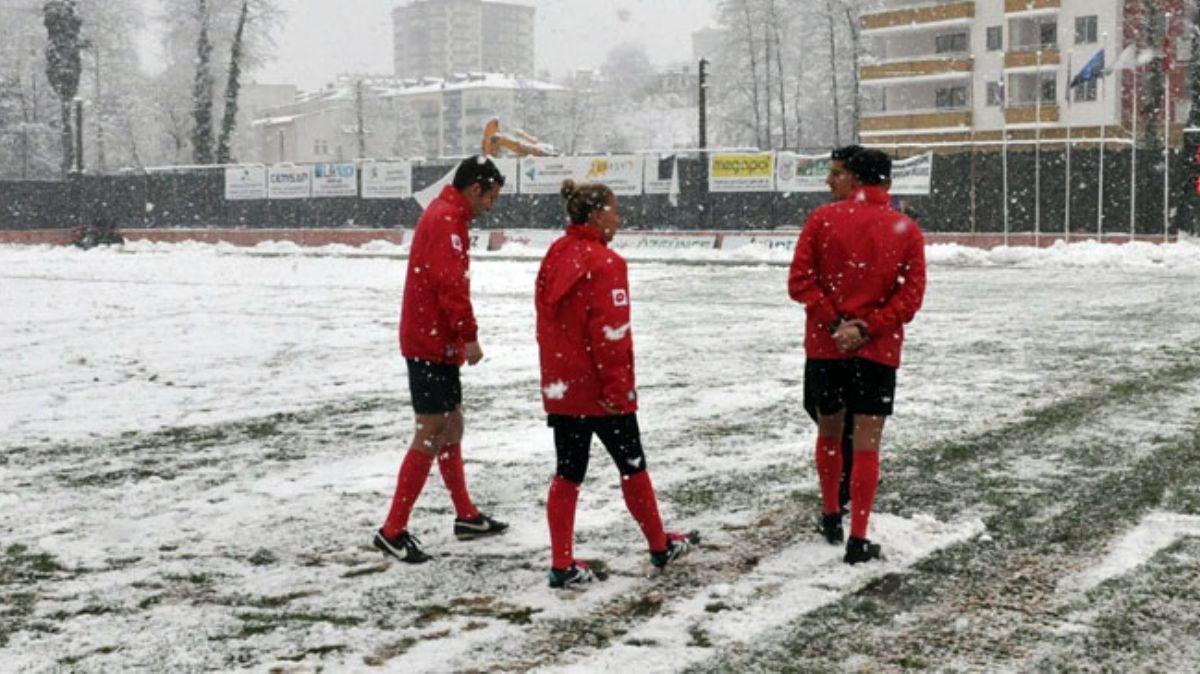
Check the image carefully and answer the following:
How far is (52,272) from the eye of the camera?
2578 cm

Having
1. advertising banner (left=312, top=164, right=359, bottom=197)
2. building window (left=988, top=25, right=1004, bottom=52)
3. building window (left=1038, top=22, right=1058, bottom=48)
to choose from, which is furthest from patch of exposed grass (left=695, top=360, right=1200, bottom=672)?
building window (left=988, top=25, right=1004, bottom=52)

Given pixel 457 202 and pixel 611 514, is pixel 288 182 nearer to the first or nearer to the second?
pixel 611 514

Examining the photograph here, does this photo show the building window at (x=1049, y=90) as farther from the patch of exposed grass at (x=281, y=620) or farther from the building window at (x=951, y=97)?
the patch of exposed grass at (x=281, y=620)

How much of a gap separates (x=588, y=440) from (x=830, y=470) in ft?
4.13

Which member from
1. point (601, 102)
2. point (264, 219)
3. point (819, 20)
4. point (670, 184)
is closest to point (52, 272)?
point (264, 219)

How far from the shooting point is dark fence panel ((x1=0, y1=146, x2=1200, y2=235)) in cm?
2745

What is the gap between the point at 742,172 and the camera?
30453 millimetres

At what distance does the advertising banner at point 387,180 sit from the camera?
34969 mm

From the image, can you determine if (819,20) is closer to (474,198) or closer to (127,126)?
(127,126)

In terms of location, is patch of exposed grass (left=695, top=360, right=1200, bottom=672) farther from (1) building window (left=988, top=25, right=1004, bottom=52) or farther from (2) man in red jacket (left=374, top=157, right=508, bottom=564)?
(1) building window (left=988, top=25, right=1004, bottom=52)

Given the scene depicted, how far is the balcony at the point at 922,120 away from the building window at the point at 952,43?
3.75 metres

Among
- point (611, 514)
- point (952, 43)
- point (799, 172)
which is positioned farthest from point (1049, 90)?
point (611, 514)

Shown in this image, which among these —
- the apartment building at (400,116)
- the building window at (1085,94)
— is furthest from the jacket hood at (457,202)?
the apartment building at (400,116)

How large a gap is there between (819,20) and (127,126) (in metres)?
47.5
